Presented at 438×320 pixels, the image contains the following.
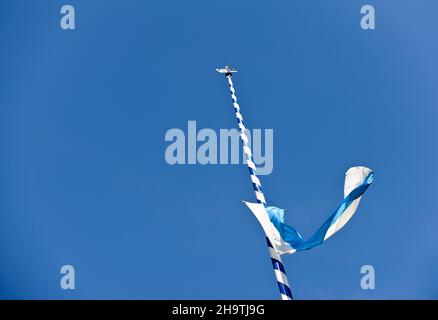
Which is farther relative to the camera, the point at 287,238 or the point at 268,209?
the point at 268,209

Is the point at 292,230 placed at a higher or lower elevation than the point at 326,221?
lower

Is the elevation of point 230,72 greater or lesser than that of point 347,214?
greater

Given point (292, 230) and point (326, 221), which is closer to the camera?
point (326, 221)
